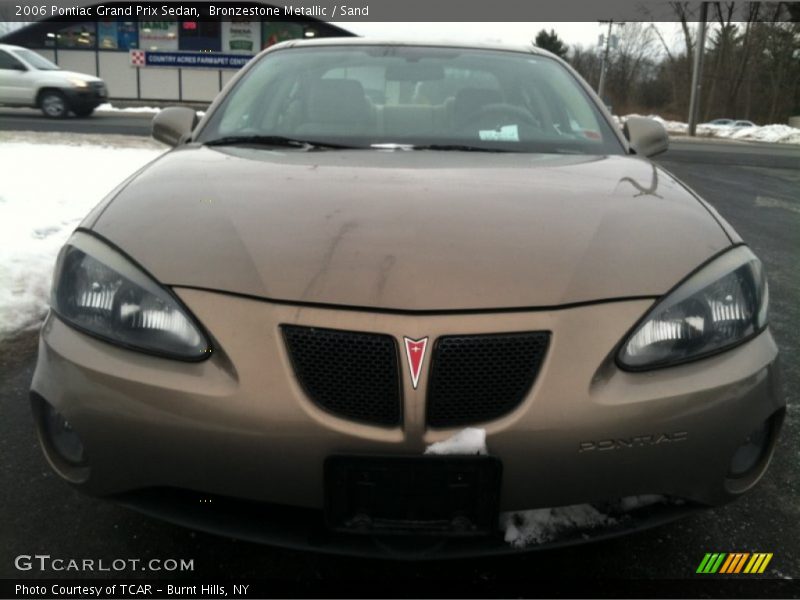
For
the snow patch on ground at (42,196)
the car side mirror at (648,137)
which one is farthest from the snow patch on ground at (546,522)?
the snow patch on ground at (42,196)

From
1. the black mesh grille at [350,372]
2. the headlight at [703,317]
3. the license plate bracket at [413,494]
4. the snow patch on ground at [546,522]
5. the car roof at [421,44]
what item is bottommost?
the snow patch on ground at [546,522]

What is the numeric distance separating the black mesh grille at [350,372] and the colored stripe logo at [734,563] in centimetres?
100

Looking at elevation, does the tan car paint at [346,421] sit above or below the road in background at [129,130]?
below

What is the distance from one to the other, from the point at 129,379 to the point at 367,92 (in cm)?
166

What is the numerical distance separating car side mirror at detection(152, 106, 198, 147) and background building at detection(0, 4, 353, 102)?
2219cm

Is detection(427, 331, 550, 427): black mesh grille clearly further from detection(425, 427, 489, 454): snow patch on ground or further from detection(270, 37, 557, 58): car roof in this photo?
detection(270, 37, 557, 58): car roof

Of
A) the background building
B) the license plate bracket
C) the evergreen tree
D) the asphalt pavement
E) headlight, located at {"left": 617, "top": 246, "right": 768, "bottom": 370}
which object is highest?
the evergreen tree

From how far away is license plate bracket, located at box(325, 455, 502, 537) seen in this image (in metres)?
1.39

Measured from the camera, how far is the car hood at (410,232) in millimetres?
1497

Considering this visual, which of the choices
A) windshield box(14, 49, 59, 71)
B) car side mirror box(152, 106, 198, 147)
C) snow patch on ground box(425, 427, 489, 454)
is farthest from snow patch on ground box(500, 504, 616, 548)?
windshield box(14, 49, 59, 71)

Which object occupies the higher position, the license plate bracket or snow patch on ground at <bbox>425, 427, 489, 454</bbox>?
snow patch on ground at <bbox>425, 427, 489, 454</bbox>

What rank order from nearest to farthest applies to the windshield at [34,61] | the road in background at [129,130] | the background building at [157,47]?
the road in background at [129,130], the windshield at [34,61], the background building at [157,47]

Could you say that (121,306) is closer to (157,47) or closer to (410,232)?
(410,232)

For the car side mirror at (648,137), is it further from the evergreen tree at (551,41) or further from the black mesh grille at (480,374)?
the evergreen tree at (551,41)
